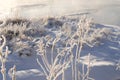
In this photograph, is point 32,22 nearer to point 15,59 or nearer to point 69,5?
point 15,59

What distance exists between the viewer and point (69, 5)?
55.2 ft

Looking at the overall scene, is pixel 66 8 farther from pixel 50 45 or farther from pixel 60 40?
pixel 50 45

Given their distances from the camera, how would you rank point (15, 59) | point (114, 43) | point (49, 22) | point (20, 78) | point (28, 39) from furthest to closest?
point (49, 22)
point (114, 43)
point (28, 39)
point (15, 59)
point (20, 78)

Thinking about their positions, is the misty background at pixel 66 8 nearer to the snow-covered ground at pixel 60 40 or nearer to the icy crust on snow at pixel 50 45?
the snow-covered ground at pixel 60 40

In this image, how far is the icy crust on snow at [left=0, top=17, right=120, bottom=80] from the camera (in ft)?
23.9

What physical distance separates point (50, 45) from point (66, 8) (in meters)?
7.91

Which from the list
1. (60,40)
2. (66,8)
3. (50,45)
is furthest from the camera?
(66,8)

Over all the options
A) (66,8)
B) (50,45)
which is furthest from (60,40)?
(66,8)

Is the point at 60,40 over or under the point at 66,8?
over

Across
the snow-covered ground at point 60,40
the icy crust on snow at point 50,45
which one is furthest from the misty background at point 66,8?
the icy crust on snow at point 50,45

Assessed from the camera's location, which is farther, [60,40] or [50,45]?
[60,40]

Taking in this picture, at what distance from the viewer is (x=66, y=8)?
1612cm

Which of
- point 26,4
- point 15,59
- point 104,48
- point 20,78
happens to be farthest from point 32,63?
point 26,4

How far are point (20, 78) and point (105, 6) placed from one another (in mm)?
10928
